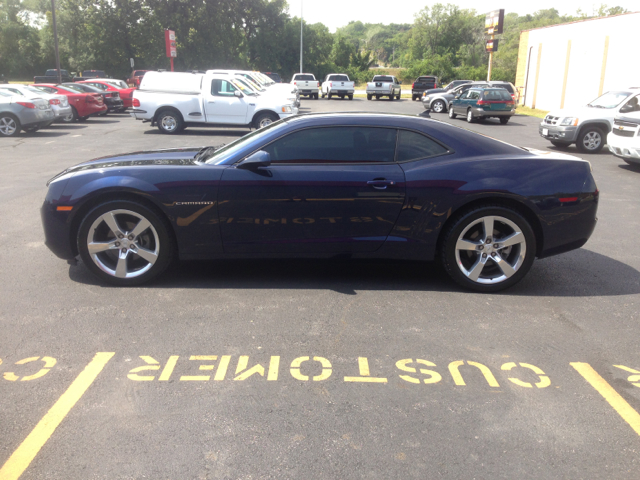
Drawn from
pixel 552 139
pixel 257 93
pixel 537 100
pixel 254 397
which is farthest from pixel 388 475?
pixel 537 100

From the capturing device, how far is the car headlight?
15719 mm

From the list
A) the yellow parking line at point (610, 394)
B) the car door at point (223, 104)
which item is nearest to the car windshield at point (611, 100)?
the car door at point (223, 104)

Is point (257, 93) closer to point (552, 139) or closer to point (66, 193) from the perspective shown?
point (552, 139)

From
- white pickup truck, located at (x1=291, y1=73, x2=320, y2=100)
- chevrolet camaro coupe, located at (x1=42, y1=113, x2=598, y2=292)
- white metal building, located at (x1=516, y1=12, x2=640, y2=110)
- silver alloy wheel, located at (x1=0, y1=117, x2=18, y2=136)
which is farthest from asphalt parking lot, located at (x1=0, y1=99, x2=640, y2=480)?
white pickup truck, located at (x1=291, y1=73, x2=320, y2=100)

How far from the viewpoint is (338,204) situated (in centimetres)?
500

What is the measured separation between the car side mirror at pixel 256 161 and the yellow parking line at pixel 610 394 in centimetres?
276

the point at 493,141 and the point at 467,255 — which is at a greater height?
the point at 493,141

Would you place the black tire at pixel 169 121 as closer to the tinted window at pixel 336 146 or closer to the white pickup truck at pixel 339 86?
the tinted window at pixel 336 146

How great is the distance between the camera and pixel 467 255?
207 inches

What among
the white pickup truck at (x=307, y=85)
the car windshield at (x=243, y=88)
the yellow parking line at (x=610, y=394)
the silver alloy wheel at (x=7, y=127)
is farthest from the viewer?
the white pickup truck at (x=307, y=85)

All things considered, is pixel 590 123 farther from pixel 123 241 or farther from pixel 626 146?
pixel 123 241

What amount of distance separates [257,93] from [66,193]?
15175 millimetres

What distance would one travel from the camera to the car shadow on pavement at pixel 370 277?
526cm

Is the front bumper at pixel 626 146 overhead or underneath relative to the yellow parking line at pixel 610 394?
overhead
